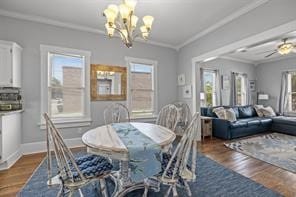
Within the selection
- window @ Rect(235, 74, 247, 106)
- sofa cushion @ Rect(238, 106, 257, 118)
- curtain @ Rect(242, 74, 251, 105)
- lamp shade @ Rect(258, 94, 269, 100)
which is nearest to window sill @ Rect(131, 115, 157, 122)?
sofa cushion @ Rect(238, 106, 257, 118)

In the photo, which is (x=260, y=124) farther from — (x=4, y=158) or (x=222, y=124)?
(x=4, y=158)

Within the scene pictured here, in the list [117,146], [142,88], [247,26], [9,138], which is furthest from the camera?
[142,88]

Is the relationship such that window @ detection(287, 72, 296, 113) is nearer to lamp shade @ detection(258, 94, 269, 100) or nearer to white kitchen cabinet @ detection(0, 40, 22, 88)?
lamp shade @ detection(258, 94, 269, 100)

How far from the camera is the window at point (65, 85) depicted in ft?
11.8

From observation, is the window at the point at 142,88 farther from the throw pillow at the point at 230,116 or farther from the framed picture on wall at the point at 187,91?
the throw pillow at the point at 230,116

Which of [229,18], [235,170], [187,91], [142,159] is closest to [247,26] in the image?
[229,18]

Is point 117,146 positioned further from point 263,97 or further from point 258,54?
point 263,97

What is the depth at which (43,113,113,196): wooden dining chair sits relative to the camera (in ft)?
4.51

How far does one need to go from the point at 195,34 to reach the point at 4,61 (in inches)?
162

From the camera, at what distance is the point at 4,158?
2691 millimetres

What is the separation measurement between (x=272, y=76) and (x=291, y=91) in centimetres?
91

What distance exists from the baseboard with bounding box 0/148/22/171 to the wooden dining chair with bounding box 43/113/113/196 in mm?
1819

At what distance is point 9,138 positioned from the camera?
2857mm

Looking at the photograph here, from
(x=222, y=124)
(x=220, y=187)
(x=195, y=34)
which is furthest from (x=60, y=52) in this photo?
(x=222, y=124)
